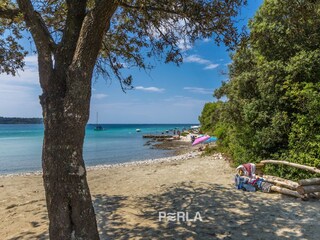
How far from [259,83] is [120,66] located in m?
6.06

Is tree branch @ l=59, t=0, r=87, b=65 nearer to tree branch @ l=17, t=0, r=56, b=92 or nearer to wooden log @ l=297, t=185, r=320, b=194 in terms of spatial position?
tree branch @ l=17, t=0, r=56, b=92

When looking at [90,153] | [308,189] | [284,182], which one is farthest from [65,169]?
[90,153]

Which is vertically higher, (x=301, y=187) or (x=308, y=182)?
(x=308, y=182)

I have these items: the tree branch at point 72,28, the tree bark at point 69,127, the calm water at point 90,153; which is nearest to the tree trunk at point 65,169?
the tree bark at point 69,127

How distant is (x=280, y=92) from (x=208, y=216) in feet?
22.1

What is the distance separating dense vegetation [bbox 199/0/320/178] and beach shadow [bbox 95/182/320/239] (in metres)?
3.01

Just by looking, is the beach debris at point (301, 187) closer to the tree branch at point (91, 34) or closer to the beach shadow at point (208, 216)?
the beach shadow at point (208, 216)

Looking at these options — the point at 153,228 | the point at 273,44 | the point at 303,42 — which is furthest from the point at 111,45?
the point at 303,42

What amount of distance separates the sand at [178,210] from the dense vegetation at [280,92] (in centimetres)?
225

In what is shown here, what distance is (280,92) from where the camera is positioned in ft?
36.8

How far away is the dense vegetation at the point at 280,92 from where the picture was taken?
10.1 m

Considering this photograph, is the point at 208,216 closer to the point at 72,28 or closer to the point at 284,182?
the point at 284,182

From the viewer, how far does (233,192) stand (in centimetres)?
926

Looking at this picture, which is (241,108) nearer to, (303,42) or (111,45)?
(303,42)
